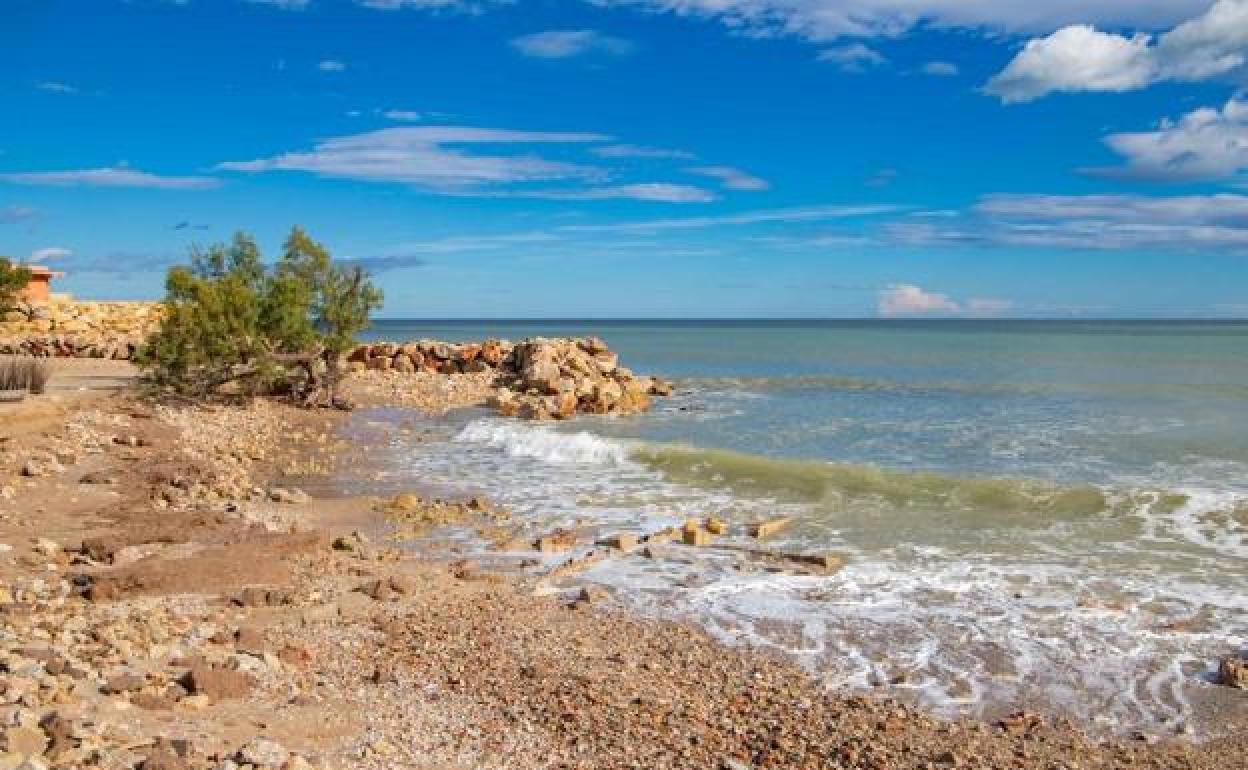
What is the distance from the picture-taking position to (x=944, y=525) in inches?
519

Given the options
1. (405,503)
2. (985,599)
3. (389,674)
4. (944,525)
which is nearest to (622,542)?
(405,503)

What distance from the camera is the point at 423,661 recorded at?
7.59 m

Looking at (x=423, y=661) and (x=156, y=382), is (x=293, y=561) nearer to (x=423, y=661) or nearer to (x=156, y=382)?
(x=423, y=661)

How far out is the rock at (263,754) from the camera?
531cm

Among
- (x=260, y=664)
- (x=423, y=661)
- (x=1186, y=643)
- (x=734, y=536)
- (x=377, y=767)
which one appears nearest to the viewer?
(x=377, y=767)

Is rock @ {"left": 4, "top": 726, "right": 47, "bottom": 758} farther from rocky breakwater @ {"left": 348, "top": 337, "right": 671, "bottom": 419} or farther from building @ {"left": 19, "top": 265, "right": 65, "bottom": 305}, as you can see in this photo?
building @ {"left": 19, "top": 265, "right": 65, "bottom": 305}

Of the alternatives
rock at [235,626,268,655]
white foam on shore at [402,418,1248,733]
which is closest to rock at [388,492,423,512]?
white foam on shore at [402,418,1248,733]

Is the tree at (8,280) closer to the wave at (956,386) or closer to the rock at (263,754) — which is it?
the wave at (956,386)

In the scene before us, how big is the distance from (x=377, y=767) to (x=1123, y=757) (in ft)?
15.8

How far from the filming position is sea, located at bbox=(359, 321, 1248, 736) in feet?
26.0

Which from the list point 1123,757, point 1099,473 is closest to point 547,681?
point 1123,757

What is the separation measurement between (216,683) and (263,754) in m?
1.28

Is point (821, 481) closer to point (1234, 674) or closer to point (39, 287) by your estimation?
point (1234, 674)

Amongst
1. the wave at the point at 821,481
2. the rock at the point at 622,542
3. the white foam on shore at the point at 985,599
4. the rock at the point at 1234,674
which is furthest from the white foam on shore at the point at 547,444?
the rock at the point at 1234,674
